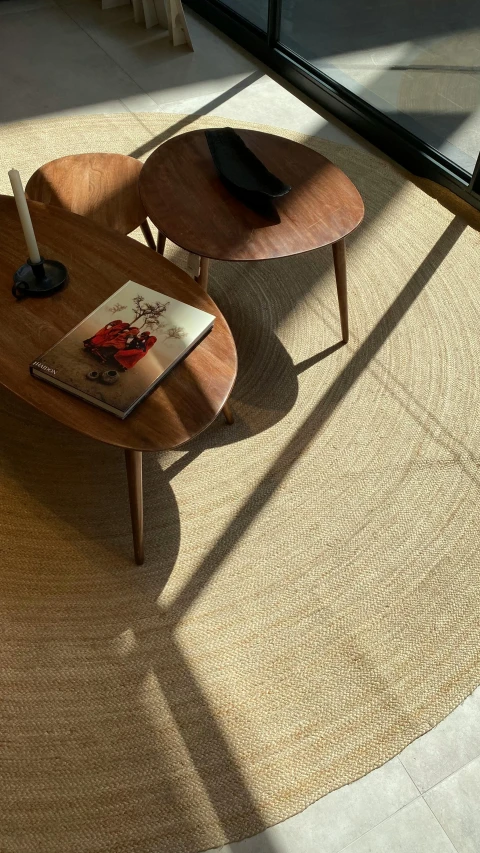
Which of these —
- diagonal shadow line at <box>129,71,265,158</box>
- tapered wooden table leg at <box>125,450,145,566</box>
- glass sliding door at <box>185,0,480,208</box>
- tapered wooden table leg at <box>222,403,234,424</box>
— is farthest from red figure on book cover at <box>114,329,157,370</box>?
glass sliding door at <box>185,0,480,208</box>

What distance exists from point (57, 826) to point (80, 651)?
0.30 m

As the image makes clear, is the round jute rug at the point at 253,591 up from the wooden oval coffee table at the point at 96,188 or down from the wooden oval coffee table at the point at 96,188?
down

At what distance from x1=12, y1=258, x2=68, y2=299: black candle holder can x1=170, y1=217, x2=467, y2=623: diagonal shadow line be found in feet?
2.01

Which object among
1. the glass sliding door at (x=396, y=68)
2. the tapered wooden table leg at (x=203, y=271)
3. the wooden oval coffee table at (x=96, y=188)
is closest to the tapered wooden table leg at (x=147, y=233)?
the wooden oval coffee table at (x=96, y=188)

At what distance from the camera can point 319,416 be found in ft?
6.21

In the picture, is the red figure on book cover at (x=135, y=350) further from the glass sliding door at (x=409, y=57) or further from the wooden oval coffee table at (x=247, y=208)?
the glass sliding door at (x=409, y=57)

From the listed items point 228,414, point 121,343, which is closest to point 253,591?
point 228,414

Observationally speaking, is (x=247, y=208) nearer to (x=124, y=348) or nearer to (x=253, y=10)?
(x=124, y=348)

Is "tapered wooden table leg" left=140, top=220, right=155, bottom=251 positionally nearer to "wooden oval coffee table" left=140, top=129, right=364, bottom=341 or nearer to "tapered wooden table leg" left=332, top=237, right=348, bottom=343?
"wooden oval coffee table" left=140, top=129, right=364, bottom=341

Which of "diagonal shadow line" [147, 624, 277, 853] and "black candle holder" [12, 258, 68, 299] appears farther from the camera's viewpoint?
"black candle holder" [12, 258, 68, 299]

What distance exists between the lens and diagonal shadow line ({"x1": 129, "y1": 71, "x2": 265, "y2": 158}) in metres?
2.67

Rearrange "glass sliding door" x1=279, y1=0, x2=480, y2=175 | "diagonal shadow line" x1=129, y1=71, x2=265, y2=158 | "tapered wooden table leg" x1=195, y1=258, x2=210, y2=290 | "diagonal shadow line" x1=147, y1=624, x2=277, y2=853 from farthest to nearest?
"diagonal shadow line" x1=129, y1=71, x2=265, y2=158, "glass sliding door" x1=279, y1=0, x2=480, y2=175, "tapered wooden table leg" x1=195, y1=258, x2=210, y2=290, "diagonal shadow line" x1=147, y1=624, x2=277, y2=853

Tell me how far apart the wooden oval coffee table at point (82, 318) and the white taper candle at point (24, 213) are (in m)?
0.09

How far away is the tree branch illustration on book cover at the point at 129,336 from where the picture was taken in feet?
4.71
